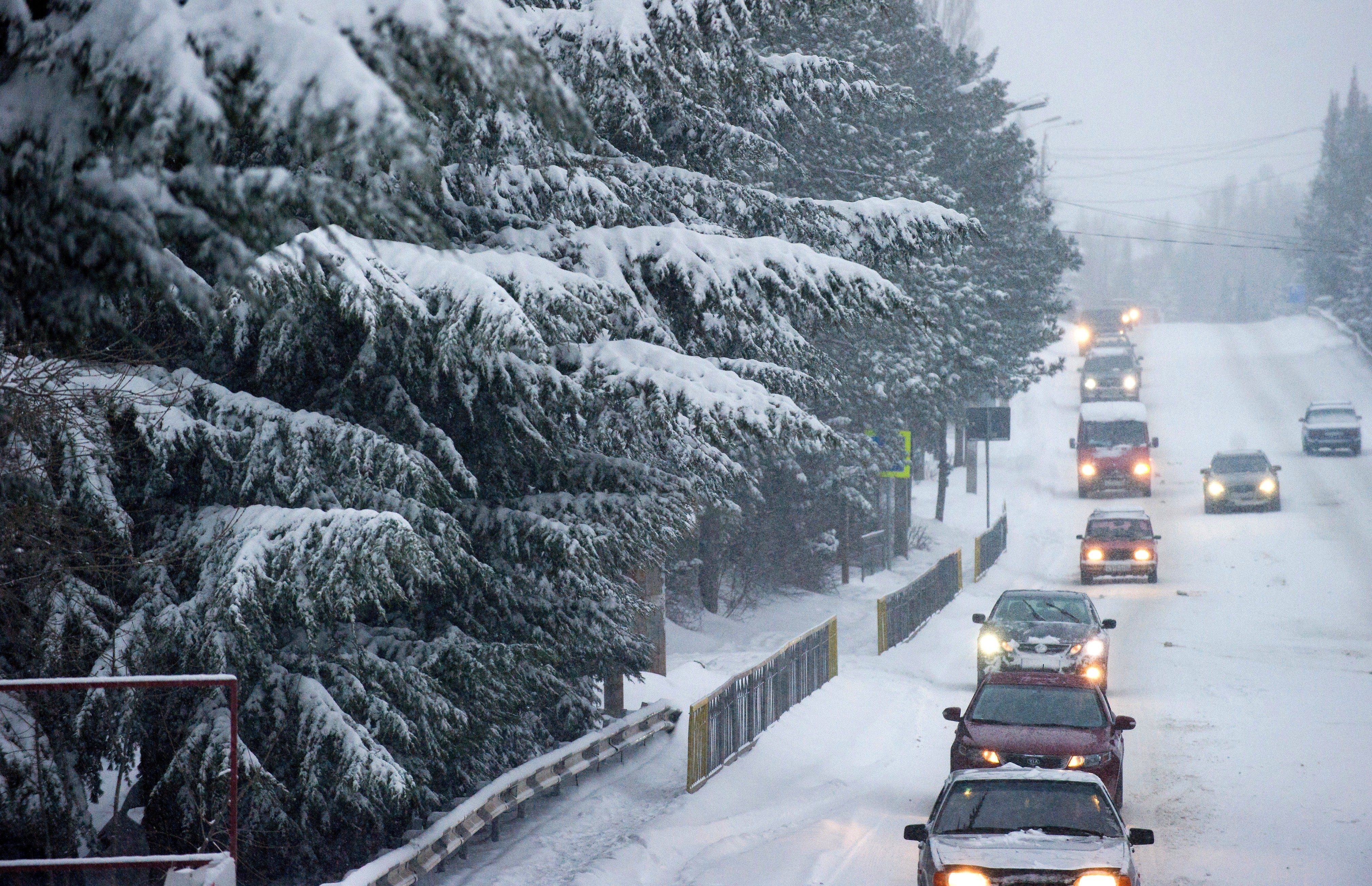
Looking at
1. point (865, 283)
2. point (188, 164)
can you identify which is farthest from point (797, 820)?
point (188, 164)

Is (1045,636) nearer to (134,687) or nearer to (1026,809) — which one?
(1026,809)

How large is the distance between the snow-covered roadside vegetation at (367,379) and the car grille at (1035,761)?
365cm

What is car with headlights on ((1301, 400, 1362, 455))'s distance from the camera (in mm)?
52875

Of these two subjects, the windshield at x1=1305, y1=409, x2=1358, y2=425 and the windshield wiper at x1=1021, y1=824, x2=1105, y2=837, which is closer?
the windshield wiper at x1=1021, y1=824, x2=1105, y2=837

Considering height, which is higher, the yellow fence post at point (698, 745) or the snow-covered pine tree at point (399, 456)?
the snow-covered pine tree at point (399, 456)

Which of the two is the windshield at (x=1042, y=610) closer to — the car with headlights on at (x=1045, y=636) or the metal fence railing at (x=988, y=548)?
the car with headlights on at (x=1045, y=636)

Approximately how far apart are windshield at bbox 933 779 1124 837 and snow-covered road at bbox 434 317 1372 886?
133 centimetres

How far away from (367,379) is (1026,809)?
231 inches

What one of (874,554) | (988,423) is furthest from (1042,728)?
(988,423)

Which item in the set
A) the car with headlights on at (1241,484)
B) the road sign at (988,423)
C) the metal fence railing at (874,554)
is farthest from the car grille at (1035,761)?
the car with headlights on at (1241,484)

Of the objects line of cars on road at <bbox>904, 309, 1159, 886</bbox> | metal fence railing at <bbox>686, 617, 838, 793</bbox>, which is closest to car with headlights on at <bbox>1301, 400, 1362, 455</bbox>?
line of cars on road at <bbox>904, 309, 1159, 886</bbox>

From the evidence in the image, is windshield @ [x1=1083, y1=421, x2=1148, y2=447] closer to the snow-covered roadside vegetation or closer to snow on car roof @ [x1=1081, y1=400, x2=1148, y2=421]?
snow on car roof @ [x1=1081, y1=400, x2=1148, y2=421]

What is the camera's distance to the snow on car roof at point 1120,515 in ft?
109

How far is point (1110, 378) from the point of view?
64.0m
